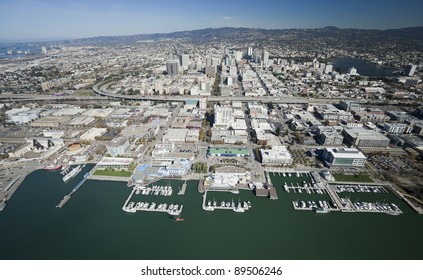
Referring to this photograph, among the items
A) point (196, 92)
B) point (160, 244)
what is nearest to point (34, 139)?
point (160, 244)

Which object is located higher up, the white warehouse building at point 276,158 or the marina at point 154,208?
the white warehouse building at point 276,158

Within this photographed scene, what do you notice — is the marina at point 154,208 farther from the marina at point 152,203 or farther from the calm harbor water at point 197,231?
the calm harbor water at point 197,231

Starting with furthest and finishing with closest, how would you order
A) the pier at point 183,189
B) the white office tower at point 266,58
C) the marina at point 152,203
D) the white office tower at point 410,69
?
the white office tower at point 266,58 < the white office tower at point 410,69 < the pier at point 183,189 < the marina at point 152,203

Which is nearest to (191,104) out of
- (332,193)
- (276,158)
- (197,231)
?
(276,158)

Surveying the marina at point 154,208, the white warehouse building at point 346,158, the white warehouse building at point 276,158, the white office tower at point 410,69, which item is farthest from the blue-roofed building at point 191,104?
the white office tower at point 410,69

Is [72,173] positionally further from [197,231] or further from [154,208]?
[197,231]

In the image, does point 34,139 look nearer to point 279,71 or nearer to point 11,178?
point 11,178
